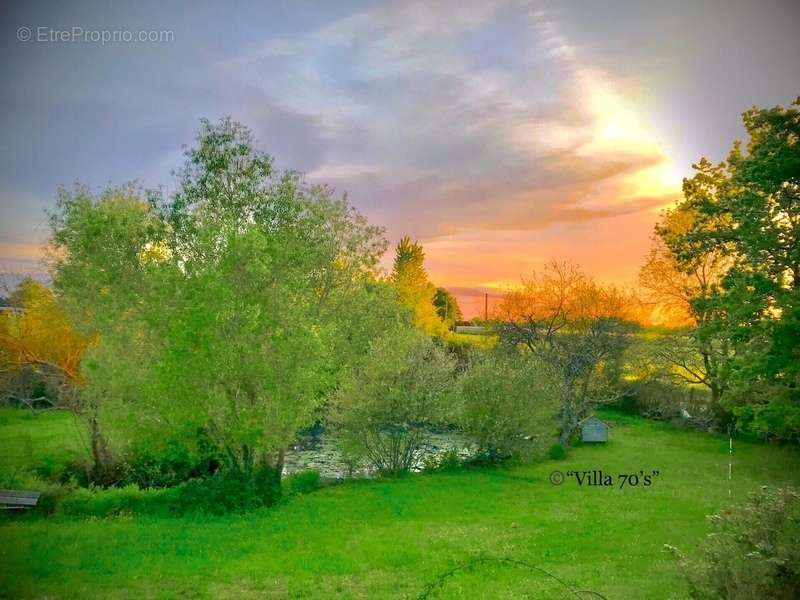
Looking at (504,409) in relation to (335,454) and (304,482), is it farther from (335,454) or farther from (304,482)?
(335,454)

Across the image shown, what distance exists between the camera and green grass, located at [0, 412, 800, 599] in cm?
1062

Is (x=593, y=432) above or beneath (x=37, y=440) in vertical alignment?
above

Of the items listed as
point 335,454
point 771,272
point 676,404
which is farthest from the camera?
point 676,404

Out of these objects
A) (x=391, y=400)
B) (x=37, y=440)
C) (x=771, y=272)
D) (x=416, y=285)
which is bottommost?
(x=37, y=440)

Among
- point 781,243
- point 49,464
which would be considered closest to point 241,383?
point 49,464

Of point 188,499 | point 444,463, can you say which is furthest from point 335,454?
point 188,499

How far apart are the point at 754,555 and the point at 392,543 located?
7.99 metres

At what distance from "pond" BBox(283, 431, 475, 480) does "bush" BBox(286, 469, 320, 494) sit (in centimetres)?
133

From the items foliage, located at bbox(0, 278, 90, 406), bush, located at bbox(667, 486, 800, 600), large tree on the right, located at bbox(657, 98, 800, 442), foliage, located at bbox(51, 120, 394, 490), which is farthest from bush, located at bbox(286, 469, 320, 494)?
bush, located at bbox(667, 486, 800, 600)

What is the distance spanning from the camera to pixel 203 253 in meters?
19.5

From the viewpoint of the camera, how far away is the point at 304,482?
21500 mm

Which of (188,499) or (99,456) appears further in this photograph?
(99,456)

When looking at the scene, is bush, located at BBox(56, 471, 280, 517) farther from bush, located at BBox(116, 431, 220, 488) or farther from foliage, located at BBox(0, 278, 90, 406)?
foliage, located at BBox(0, 278, 90, 406)

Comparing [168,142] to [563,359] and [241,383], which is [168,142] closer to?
[241,383]
